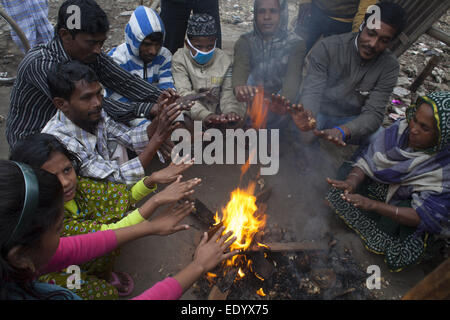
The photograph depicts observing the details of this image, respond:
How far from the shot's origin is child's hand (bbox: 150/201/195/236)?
212cm

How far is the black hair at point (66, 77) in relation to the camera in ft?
8.30

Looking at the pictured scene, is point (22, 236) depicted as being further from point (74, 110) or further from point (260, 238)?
point (260, 238)

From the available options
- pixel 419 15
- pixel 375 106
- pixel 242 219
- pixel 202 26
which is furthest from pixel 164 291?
pixel 419 15

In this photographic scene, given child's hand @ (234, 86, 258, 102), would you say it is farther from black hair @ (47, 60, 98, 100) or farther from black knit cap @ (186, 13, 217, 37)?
black hair @ (47, 60, 98, 100)

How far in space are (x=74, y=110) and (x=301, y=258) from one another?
2.63m

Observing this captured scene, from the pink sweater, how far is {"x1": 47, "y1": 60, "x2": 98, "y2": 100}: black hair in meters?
1.33

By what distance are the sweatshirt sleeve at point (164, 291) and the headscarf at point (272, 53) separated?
3.33 metres

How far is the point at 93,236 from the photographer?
204 centimetres

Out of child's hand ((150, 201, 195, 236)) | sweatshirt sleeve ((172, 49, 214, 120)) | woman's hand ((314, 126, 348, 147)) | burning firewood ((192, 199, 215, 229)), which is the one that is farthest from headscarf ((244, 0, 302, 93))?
child's hand ((150, 201, 195, 236))

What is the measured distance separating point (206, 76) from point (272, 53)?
3.33ft

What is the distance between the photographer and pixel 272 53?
412cm

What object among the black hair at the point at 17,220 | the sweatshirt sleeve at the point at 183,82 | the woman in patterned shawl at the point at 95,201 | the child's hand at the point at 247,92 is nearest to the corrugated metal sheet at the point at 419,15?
the child's hand at the point at 247,92

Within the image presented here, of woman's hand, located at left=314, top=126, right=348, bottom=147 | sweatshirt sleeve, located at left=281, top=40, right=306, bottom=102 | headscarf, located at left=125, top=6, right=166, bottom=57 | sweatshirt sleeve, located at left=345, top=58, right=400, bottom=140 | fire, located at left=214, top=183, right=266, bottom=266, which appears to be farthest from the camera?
sweatshirt sleeve, located at left=281, top=40, right=306, bottom=102

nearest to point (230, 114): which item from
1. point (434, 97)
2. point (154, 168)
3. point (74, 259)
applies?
point (154, 168)
